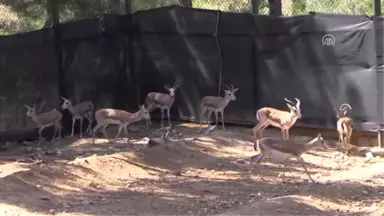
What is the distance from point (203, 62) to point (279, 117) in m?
2.50

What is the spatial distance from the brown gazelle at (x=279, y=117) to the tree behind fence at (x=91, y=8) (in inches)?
101

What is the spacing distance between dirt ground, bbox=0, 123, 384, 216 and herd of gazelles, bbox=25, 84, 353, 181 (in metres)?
0.39

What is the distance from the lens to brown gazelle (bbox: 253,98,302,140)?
1296cm

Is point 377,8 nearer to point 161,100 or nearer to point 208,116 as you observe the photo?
A: point 208,116

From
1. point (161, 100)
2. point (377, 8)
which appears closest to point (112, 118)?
point (161, 100)

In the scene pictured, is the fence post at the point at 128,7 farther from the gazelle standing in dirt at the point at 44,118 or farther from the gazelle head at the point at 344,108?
the gazelle head at the point at 344,108

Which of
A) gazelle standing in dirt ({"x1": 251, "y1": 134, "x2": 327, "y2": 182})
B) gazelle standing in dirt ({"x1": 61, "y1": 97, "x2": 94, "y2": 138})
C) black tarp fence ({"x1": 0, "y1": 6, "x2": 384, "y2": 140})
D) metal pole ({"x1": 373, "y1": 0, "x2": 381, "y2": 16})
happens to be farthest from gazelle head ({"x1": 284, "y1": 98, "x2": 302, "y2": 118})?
gazelle standing in dirt ({"x1": 61, "y1": 97, "x2": 94, "y2": 138})

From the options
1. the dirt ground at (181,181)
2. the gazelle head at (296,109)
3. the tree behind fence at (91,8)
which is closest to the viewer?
the dirt ground at (181,181)

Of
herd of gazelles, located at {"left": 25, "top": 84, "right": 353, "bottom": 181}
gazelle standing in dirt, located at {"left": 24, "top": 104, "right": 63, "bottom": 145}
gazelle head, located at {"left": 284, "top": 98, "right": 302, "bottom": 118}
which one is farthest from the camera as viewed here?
gazelle standing in dirt, located at {"left": 24, "top": 104, "right": 63, "bottom": 145}

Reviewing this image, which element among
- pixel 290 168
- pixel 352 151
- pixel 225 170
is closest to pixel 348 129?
pixel 352 151

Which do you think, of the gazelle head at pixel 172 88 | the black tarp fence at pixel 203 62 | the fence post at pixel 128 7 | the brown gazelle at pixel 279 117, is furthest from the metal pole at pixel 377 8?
the fence post at pixel 128 7

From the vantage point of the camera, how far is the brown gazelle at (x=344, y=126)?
1234cm

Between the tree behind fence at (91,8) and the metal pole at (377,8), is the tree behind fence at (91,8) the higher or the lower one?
the higher one

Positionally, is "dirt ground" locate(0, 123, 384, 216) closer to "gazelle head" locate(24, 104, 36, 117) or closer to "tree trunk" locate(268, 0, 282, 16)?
"gazelle head" locate(24, 104, 36, 117)
